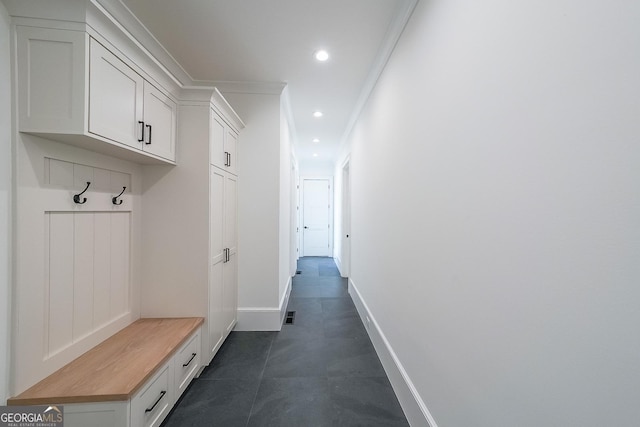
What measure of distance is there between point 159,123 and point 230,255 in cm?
131

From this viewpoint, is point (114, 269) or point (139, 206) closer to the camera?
point (114, 269)

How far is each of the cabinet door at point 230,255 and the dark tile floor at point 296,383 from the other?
0.30 meters

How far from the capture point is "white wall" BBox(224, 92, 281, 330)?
266cm

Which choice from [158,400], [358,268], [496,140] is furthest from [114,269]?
[358,268]

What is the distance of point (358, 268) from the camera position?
326 cm

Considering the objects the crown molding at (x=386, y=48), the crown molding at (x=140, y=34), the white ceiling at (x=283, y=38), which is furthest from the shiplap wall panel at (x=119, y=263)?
the crown molding at (x=386, y=48)

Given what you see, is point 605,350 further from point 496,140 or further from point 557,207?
point 496,140

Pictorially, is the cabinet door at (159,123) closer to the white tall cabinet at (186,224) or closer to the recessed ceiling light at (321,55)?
the white tall cabinet at (186,224)

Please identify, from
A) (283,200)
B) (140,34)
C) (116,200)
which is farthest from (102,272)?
(283,200)

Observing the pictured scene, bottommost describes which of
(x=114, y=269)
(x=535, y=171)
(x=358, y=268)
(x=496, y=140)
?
(x=358, y=268)

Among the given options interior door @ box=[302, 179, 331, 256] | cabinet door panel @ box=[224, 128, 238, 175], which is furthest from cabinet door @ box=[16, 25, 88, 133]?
interior door @ box=[302, 179, 331, 256]

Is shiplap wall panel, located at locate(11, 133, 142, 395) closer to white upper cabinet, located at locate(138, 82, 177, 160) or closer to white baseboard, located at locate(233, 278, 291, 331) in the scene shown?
white upper cabinet, located at locate(138, 82, 177, 160)

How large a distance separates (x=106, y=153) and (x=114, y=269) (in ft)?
2.57

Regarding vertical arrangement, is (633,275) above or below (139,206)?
below
